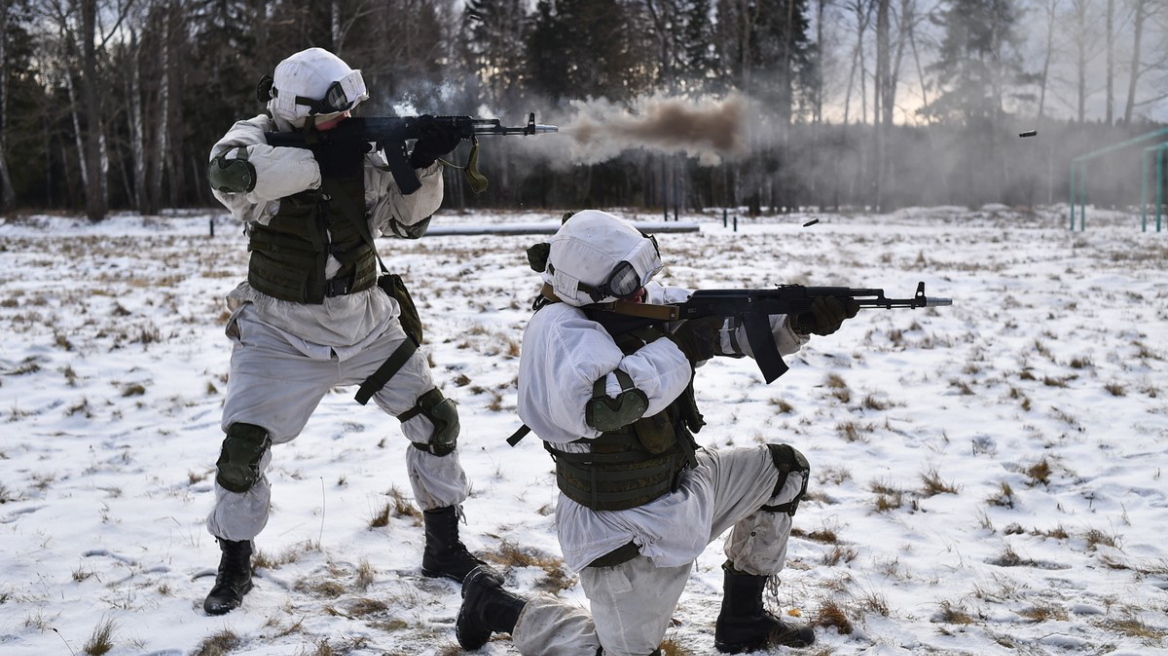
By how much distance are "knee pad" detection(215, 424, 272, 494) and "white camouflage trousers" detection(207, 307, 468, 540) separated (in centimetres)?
3

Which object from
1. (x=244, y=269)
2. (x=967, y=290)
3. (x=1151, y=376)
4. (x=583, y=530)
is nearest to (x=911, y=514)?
(x=583, y=530)

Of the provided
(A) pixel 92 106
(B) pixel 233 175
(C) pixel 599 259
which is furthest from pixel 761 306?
(A) pixel 92 106

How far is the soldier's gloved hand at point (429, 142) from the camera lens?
402 cm

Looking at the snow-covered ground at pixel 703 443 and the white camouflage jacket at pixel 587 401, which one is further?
the snow-covered ground at pixel 703 443

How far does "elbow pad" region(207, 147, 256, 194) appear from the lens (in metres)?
3.58

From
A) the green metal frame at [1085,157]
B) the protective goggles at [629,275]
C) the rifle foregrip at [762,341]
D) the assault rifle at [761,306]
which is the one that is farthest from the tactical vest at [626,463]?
the green metal frame at [1085,157]

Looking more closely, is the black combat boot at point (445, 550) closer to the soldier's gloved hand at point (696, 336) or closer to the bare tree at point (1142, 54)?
the soldier's gloved hand at point (696, 336)

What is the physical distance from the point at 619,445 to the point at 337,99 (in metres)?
2.03

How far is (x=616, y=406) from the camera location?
2695 millimetres

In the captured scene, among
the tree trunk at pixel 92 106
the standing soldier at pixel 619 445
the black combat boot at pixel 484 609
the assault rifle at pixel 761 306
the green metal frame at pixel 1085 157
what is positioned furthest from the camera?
the tree trunk at pixel 92 106

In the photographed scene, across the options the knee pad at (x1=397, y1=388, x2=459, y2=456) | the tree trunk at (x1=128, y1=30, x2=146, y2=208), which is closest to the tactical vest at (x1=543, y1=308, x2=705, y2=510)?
the knee pad at (x1=397, y1=388, x2=459, y2=456)

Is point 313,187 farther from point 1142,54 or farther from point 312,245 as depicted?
point 1142,54

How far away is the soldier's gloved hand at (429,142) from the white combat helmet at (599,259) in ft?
4.14

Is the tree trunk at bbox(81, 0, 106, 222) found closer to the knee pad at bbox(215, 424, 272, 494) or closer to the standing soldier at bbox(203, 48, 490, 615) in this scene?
the standing soldier at bbox(203, 48, 490, 615)
